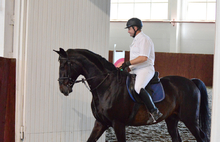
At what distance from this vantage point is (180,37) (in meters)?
16.9

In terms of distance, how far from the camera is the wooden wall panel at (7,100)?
4.35 meters

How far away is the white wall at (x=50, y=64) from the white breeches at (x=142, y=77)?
138cm

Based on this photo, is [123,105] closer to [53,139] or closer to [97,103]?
[97,103]

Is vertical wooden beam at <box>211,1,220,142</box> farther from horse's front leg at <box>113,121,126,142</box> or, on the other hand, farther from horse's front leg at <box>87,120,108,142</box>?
horse's front leg at <box>87,120,108,142</box>

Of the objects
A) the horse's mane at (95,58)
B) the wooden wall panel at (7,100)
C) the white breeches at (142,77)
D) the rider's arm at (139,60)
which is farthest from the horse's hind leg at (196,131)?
the wooden wall panel at (7,100)

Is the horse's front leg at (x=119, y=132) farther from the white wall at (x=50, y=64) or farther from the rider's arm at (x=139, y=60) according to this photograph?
the white wall at (x=50, y=64)

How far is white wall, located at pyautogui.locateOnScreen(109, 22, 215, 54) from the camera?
1630 cm

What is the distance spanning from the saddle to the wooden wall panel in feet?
6.60

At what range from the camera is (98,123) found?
3.77 metres

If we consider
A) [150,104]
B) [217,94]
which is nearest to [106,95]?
[150,104]

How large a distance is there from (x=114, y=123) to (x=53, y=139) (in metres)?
1.56

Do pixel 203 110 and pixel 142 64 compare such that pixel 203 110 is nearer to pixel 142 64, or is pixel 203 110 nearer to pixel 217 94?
pixel 142 64

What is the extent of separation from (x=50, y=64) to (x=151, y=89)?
1815 millimetres

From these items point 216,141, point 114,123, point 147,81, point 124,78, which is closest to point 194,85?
point 147,81
